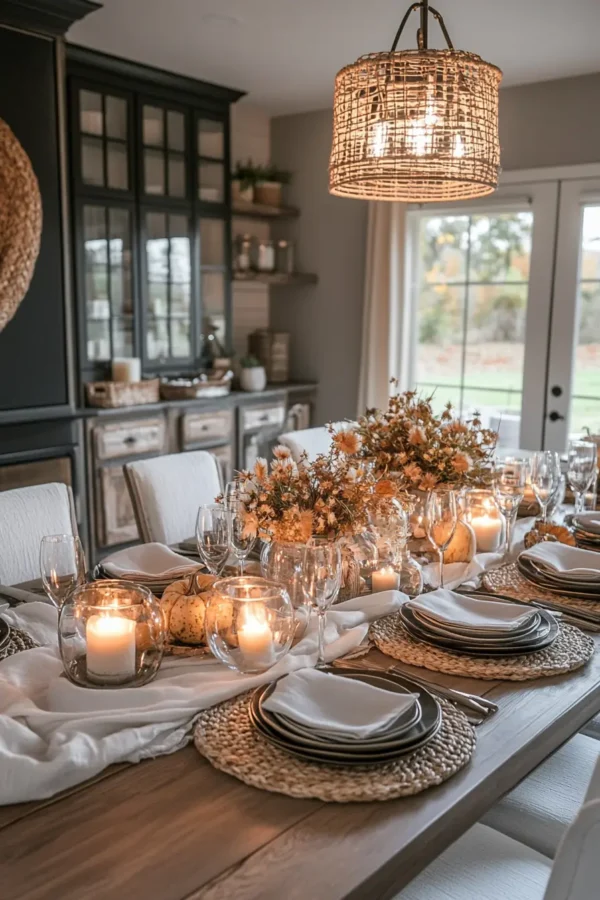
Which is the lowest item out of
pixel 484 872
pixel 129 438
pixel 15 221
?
pixel 484 872

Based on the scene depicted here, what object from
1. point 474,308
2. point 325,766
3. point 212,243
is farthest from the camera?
point 212,243

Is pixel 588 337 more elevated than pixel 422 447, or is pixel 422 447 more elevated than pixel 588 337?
pixel 588 337

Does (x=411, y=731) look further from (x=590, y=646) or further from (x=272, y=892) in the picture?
(x=590, y=646)

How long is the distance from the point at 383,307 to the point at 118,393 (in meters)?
1.64

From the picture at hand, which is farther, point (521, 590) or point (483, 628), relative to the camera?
point (521, 590)

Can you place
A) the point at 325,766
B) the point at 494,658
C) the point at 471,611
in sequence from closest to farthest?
1. the point at 325,766
2. the point at 494,658
3. the point at 471,611

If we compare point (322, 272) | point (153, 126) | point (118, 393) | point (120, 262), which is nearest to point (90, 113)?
point (153, 126)

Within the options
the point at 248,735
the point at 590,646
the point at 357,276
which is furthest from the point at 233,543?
the point at 357,276

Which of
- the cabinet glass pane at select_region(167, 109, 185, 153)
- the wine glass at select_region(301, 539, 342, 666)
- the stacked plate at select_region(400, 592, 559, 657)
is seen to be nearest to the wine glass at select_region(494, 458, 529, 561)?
the stacked plate at select_region(400, 592, 559, 657)

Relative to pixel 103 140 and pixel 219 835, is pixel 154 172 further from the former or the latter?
pixel 219 835

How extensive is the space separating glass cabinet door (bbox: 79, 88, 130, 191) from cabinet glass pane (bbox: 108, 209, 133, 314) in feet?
0.51

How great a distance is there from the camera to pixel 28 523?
6.89 ft

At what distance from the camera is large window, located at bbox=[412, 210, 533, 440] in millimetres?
4457

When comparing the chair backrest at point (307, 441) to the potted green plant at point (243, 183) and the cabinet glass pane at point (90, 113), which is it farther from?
the potted green plant at point (243, 183)
